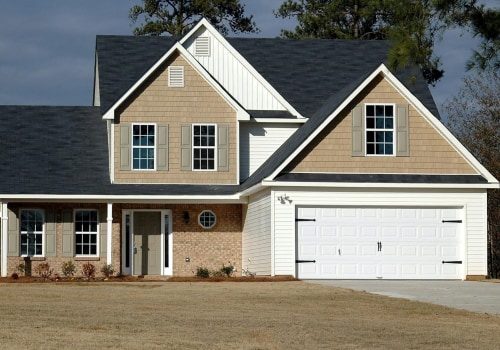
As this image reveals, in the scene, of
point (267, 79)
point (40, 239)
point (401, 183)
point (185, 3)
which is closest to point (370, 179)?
point (401, 183)

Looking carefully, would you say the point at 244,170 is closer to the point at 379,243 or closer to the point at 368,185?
the point at 368,185

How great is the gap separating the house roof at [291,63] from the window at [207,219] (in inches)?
185

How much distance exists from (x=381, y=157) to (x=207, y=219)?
6438mm

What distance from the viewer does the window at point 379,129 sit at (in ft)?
102

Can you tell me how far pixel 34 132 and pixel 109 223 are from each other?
213 inches

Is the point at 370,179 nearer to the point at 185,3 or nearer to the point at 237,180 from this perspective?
the point at 237,180

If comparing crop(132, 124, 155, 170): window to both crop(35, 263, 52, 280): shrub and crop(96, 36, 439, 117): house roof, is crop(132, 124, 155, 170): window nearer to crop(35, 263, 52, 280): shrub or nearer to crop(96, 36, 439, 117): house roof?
crop(96, 36, 439, 117): house roof

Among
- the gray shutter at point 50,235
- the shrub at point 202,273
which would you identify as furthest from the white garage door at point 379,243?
the gray shutter at point 50,235

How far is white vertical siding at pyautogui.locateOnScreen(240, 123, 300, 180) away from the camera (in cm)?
3556

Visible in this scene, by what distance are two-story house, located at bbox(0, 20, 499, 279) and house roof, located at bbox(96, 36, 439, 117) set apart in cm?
7

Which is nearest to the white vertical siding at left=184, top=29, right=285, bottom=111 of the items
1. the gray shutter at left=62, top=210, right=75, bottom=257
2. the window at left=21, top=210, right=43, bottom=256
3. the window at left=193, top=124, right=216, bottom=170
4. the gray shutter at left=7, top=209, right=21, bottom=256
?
the window at left=193, top=124, right=216, bottom=170

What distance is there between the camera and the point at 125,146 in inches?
1346

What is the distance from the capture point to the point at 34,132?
1423 inches

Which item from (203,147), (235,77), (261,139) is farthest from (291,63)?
(203,147)
